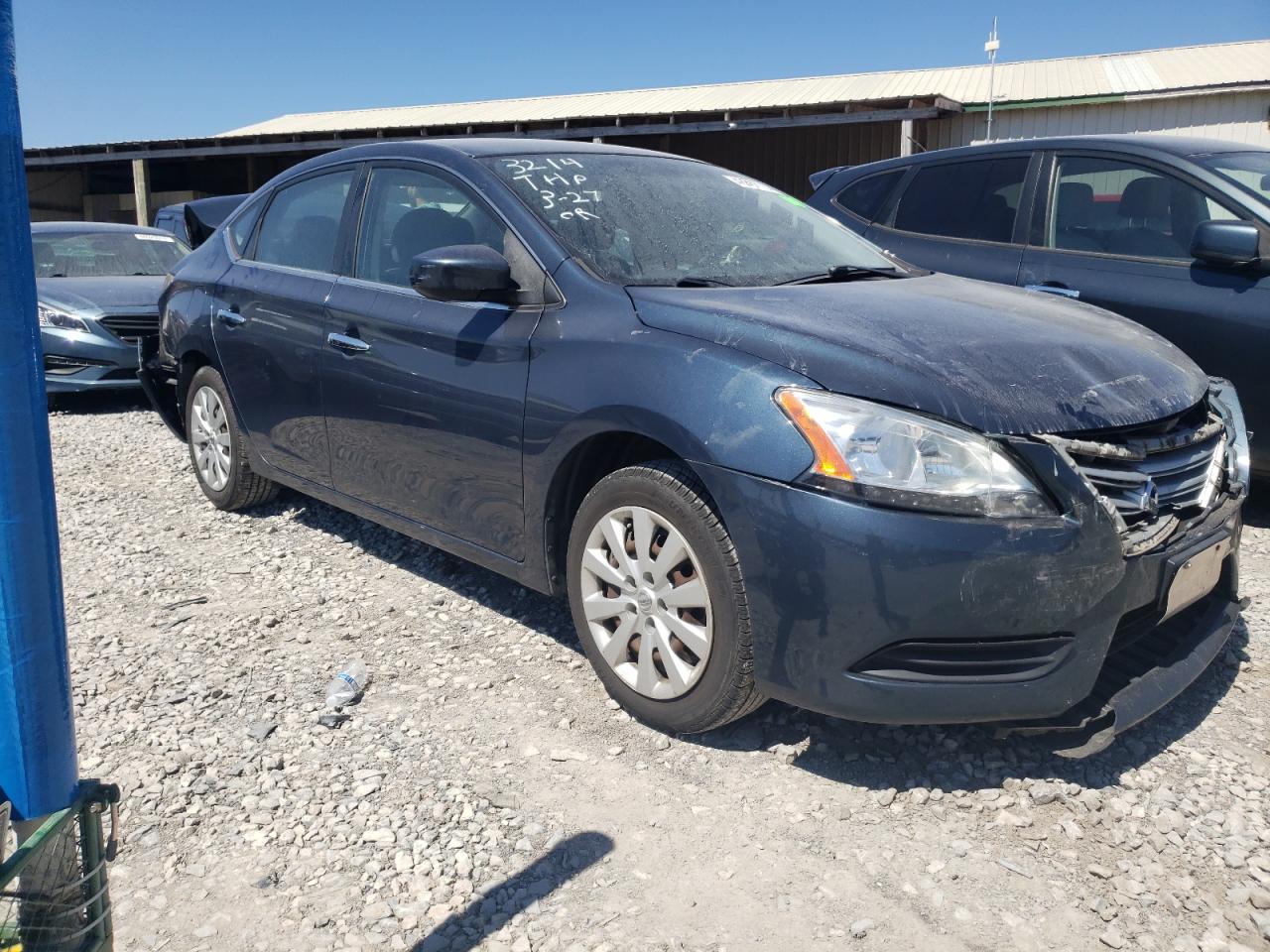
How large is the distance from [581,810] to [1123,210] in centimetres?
395

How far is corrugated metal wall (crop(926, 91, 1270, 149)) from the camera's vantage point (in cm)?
1369

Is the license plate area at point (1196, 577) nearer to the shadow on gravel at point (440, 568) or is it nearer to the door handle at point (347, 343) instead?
the shadow on gravel at point (440, 568)

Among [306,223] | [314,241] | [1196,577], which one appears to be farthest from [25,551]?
[306,223]

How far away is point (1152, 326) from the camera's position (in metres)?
4.68

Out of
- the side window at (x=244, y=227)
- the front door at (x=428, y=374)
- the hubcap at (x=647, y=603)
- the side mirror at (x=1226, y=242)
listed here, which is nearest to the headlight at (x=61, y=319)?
the side window at (x=244, y=227)

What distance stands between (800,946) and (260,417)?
10.7ft

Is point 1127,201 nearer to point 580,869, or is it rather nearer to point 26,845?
point 580,869

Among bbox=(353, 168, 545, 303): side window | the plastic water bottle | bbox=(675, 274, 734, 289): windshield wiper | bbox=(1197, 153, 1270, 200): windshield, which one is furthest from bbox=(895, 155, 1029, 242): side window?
the plastic water bottle

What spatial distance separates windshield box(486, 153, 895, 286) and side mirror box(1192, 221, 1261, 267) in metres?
1.55

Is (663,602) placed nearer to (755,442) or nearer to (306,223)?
(755,442)

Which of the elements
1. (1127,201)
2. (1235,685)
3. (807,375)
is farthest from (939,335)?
(1127,201)

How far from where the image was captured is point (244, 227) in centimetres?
490

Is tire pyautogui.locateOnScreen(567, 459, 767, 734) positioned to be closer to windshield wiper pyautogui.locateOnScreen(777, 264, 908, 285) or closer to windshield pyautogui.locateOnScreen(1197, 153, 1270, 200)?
windshield wiper pyautogui.locateOnScreen(777, 264, 908, 285)

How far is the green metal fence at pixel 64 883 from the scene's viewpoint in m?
1.43
